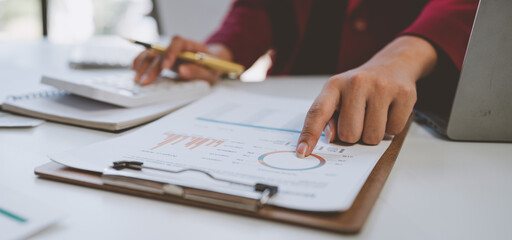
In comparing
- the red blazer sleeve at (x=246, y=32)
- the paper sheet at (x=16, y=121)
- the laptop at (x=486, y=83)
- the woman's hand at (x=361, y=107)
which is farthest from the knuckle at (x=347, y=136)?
the red blazer sleeve at (x=246, y=32)

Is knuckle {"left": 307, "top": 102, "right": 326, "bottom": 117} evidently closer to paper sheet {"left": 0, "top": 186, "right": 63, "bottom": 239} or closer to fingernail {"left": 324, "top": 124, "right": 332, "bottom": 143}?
fingernail {"left": 324, "top": 124, "right": 332, "bottom": 143}

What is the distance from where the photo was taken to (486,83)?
1.79ft

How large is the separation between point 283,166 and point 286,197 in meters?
0.07

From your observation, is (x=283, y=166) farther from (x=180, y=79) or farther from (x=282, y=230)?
(x=180, y=79)

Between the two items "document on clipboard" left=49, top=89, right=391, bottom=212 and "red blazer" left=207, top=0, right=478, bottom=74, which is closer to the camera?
"document on clipboard" left=49, top=89, right=391, bottom=212

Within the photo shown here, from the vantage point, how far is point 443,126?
0.59 metres

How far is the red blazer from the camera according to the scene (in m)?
0.64

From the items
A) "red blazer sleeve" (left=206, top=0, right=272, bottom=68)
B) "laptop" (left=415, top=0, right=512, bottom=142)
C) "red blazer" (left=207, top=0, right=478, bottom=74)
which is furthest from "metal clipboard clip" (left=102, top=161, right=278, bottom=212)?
"red blazer sleeve" (left=206, top=0, right=272, bottom=68)

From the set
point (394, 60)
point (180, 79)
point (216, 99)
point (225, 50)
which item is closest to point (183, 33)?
point (225, 50)

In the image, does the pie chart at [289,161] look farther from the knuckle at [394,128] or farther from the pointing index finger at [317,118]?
the knuckle at [394,128]

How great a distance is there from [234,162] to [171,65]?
1.62 feet

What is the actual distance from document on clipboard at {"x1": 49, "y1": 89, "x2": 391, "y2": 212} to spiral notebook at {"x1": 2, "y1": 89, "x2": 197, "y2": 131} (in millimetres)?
56

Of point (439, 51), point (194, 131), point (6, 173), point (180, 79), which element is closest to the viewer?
point (6, 173)

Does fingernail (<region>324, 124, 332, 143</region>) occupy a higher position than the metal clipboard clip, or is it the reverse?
fingernail (<region>324, 124, 332, 143</region>)
